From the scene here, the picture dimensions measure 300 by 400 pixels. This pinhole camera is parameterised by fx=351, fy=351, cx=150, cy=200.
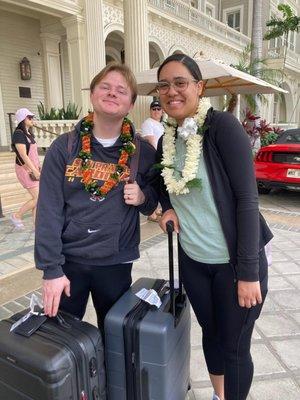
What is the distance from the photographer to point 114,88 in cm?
161

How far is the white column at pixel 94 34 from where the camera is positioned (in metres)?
9.77

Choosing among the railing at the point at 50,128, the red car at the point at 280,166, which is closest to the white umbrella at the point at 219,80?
the red car at the point at 280,166

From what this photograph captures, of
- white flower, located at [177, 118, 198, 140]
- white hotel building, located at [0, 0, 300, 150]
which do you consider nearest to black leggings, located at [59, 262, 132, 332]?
white flower, located at [177, 118, 198, 140]

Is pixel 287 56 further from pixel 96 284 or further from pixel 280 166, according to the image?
pixel 96 284

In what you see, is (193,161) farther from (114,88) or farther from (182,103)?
(114,88)

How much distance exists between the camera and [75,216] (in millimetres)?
1641

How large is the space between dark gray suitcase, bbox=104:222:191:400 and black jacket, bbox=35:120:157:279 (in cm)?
25

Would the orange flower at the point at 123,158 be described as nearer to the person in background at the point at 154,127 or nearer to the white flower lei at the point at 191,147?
the white flower lei at the point at 191,147

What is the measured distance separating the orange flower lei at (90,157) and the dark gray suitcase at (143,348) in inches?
14.0

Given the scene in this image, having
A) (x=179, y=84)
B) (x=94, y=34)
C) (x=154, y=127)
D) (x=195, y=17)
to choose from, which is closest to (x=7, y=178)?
(x=154, y=127)

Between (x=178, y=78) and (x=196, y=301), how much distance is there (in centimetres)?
104

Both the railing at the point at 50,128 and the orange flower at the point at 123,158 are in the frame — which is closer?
the orange flower at the point at 123,158

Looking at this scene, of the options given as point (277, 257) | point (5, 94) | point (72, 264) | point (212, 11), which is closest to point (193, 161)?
point (72, 264)

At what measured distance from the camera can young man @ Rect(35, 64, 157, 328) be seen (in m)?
1.58
